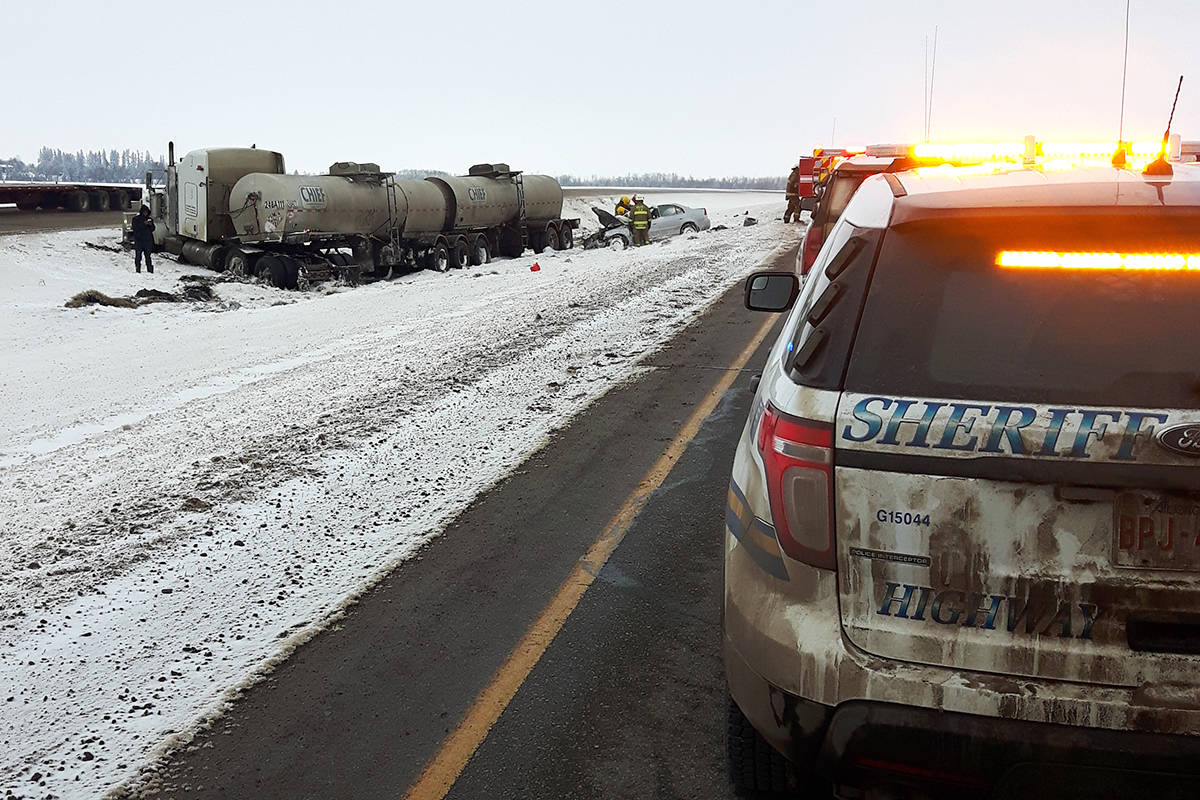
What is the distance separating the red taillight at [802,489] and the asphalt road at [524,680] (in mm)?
1269

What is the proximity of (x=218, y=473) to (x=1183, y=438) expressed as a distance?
6.39m

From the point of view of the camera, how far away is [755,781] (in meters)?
3.14

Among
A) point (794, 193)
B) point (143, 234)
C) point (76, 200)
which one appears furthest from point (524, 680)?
point (76, 200)

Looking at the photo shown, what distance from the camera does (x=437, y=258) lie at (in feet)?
101

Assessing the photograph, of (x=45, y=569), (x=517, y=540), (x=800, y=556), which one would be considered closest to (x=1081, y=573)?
(x=800, y=556)

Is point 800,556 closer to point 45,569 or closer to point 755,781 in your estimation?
point 755,781

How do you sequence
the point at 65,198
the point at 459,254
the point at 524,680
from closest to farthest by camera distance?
the point at 524,680 < the point at 459,254 < the point at 65,198

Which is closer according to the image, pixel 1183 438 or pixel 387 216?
pixel 1183 438

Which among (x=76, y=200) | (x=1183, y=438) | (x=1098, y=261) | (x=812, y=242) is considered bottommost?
(x=1183, y=438)

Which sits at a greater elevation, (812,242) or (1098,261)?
(812,242)

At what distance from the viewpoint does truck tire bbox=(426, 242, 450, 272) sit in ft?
101

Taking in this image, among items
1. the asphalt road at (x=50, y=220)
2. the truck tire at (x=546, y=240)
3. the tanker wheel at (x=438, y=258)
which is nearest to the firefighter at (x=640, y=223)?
the truck tire at (x=546, y=240)

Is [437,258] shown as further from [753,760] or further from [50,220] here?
[753,760]

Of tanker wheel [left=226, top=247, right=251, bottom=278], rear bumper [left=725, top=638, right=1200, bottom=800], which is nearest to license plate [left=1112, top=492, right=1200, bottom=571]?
rear bumper [left=725, top=638, right=1200, bottom=800]
